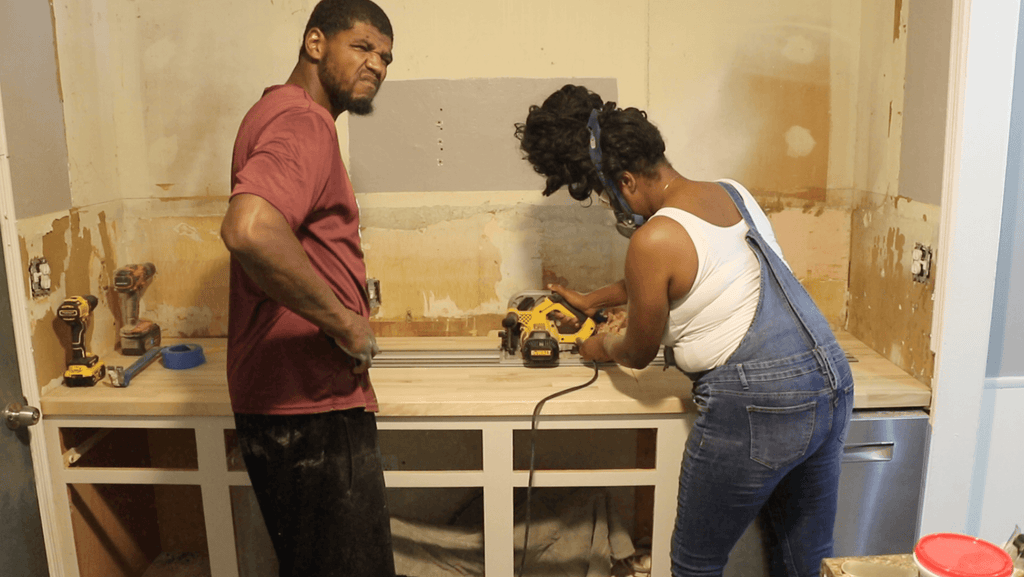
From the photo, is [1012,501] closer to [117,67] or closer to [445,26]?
[445,26]

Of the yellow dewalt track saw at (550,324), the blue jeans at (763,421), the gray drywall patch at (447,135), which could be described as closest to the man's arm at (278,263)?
the blue jeans at (763,421)

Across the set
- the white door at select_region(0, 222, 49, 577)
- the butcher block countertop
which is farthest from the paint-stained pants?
the white door at select_region(0, 222, 49, 577)

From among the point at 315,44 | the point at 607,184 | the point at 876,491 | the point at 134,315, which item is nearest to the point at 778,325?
the point at 607,184

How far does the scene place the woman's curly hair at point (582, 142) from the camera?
146 cm

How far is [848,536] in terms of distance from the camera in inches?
68.9

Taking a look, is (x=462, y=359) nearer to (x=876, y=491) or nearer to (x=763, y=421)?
(x=763, y=421)

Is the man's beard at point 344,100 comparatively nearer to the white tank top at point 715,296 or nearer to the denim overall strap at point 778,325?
the white tank top at point 715,296

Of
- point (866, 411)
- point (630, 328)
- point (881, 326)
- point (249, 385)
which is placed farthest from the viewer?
point (881, 326)

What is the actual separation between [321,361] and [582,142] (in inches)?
28.7

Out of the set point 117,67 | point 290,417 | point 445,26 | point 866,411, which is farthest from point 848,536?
point 117,67

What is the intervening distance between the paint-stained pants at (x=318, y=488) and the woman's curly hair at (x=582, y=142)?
0.68 meters

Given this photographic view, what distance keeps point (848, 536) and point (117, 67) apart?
2412 millimetres

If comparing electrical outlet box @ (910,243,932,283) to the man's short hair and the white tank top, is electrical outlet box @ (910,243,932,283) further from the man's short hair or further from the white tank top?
the man's short hair

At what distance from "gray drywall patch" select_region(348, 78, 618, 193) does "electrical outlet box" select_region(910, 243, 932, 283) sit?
94 centimetres
